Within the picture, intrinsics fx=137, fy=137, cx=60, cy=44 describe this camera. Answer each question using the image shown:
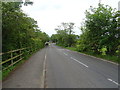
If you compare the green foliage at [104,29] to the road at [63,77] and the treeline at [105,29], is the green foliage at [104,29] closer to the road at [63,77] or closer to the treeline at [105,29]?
the treeline at [105,29]

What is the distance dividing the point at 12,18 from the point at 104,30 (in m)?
12.9

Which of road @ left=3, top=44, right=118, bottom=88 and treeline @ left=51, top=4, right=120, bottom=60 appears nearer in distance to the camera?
road @ left=3, top=44, right=118, bottom=88

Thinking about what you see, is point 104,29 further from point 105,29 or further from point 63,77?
point 63,77

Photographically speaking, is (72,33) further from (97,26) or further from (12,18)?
(12,18)

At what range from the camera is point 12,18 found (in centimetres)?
926

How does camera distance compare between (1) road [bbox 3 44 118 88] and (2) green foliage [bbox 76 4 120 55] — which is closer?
(1) road [bbox 3 44 118 88]

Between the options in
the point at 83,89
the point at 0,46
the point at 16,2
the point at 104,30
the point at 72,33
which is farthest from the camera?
the point at 72,33

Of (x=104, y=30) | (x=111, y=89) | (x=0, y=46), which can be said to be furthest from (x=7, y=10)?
(x=104, y=30)

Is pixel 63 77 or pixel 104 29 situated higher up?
pixel 104 29

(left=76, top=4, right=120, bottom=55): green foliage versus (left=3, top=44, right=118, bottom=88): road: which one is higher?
(left=76, top=4, right=120, bottom=55): green foliage

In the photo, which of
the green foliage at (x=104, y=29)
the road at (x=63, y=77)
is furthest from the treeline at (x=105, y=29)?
the road at (x=63, y=77)

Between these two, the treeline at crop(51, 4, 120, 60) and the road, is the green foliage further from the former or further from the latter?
the road

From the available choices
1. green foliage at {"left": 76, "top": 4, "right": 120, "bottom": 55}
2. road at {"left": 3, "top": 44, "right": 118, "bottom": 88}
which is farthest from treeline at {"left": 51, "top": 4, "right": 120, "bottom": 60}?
road at {"left": 3, "top": 44, "right": 118, "bottom": 88}

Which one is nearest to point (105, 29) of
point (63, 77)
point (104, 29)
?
point (104, 29)
